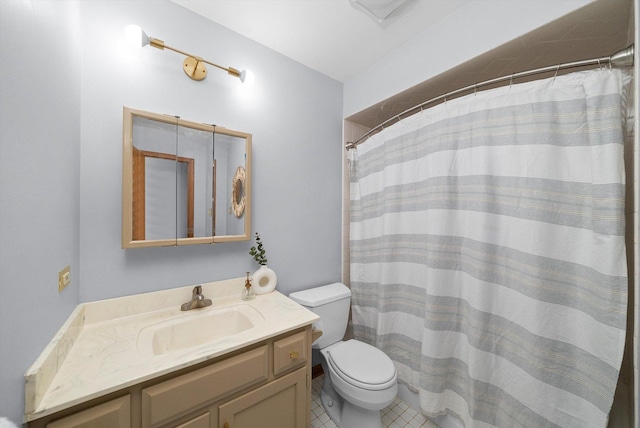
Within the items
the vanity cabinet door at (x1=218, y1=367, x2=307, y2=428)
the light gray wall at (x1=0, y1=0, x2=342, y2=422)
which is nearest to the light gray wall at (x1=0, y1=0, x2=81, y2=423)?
the light gray wall at (x1=0, y1=0, x2=342, y2=422)

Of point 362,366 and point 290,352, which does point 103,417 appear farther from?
point 362,366

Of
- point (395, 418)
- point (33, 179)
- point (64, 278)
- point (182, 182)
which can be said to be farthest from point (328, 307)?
point (33, 179)

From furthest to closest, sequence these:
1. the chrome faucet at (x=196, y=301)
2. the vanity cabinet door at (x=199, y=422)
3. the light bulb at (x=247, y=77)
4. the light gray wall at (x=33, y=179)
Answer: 1. the light bulb at (x=247, y=77)
2. the chrome faucet at (x=196, y=301)
3. the vanity cabinet door at (x=199, y=422)
4. the light gray wall at (x=33, y=179)

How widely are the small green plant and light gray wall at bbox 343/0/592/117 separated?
1288mm

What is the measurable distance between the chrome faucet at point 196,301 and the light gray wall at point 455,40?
1693 millimetres

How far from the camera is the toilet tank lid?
58.9 inches

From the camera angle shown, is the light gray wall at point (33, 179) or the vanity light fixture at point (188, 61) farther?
the vanity light fixture at point (188, 61)

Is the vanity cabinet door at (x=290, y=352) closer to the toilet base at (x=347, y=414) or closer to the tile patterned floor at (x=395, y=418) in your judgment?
the toilet base at (x=347, y=414)

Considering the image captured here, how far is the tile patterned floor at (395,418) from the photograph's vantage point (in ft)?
4.54

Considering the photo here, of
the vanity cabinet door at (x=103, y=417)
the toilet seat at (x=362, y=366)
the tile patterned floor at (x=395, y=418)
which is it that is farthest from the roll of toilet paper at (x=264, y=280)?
the tile patterned floor at (x=395, y=418)

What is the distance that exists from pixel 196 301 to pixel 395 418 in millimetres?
1421

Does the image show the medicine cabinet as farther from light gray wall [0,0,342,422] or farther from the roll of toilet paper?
the roll of toilet paper

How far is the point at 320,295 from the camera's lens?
1578 mm

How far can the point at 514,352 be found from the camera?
1.04 meters
